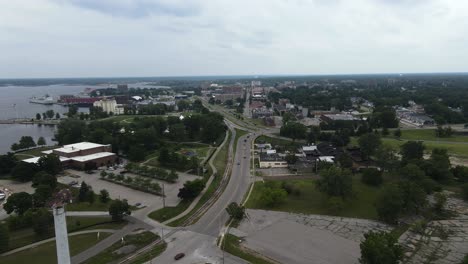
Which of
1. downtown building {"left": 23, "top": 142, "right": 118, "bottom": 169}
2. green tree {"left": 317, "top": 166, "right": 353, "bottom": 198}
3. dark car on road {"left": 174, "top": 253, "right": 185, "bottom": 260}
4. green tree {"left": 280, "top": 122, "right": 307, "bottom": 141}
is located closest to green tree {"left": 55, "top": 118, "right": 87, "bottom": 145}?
downtown building {"left": 23, "top": 142, "right": 118, "bottom": 169}

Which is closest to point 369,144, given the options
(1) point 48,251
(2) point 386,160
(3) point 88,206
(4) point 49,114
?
(2) point 386,160

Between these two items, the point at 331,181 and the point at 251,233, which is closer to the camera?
the point at 251,233

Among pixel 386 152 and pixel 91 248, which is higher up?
pixel 386 152

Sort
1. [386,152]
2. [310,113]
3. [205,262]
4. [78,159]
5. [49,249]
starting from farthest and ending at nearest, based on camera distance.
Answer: [310,113], [78,159], [386,152], [49,249], [205,262]

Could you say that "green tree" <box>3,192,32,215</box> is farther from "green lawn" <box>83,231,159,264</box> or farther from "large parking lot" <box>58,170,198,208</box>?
"green lawn" <box>83,231,159,264</box>

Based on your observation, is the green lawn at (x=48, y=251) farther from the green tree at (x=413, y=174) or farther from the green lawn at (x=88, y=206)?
the green tree at (x=413, y=174)

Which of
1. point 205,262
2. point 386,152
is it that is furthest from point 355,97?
point 205,262

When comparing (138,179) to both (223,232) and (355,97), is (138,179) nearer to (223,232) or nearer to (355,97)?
(223,232)
